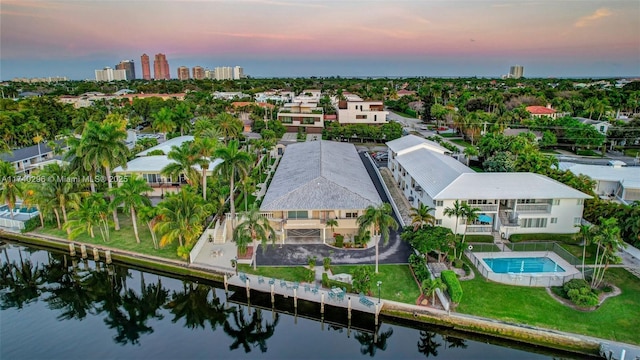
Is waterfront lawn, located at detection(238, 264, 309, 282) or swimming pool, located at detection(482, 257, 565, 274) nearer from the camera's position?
waterfront lawn, located at detection(238, 264, 309, 282)

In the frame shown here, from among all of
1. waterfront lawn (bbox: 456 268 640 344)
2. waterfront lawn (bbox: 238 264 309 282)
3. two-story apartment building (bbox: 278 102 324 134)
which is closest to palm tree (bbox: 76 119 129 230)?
waterfront lawn (bbox: 238 264 309 282)

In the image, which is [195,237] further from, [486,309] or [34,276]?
[486,309]

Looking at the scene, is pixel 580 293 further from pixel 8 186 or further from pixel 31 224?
pixel 8 186

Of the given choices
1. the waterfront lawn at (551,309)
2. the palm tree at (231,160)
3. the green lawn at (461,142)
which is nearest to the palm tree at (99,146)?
the palm tree at (231,160)

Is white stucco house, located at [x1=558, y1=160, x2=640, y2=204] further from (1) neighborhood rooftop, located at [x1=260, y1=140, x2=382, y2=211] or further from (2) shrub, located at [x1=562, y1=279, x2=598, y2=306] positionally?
(1) neighborhood rooftop, located at [x1=260, y1=140, x2=382, y2=211]

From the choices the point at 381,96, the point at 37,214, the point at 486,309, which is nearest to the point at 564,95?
the point at 381,96

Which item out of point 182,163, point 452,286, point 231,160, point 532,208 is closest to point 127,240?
point 182,163

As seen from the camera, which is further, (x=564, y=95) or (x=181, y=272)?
(x=564, y=95)
